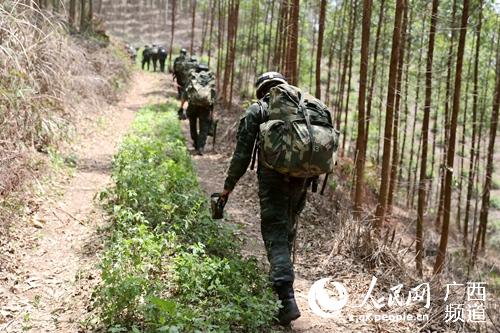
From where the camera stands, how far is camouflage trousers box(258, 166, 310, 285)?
13.3 feet

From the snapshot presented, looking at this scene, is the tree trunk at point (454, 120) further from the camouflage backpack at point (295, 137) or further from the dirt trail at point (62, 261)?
the dirt trail at point (62, 261)

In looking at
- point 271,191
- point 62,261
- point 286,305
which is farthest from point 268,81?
point 62,261

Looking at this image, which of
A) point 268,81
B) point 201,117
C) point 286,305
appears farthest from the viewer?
point 201,117

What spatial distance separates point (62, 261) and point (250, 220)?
3.07m

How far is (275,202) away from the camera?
414 cm

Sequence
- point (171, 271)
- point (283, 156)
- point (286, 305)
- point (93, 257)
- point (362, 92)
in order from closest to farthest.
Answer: point (283, 156) → point (286, 305) → point (171, 271) → point (93, 257) → point (362, 92)

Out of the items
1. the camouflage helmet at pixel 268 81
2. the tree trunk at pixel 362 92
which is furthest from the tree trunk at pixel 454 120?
the camouflage helmet at pixel 268 81

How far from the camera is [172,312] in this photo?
3.27 meters

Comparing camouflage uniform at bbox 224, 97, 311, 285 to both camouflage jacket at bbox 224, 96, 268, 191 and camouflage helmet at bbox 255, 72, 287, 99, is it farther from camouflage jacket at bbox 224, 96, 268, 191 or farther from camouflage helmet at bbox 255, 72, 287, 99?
camouflage helmet at bbox 255, 72, 287, 99

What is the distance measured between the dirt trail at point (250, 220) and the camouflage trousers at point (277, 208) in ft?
2.05

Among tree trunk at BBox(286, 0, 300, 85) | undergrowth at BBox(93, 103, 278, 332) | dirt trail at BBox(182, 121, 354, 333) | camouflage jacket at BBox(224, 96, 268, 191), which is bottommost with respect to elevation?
dirt trail at BBox(182, 121, 354, 333)

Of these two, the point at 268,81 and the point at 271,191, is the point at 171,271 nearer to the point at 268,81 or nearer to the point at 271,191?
the point at 271,191

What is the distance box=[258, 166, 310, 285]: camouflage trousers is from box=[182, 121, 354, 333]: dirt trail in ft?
2.05

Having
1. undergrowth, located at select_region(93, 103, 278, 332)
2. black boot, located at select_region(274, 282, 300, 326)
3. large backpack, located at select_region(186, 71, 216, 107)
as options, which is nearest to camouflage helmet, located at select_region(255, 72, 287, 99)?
undergrowth, located at select_region(93, 103, 278, 332)
